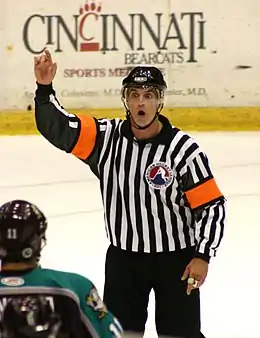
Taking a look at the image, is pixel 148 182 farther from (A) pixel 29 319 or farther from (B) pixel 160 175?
(A) pixel 29 319

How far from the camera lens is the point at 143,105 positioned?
227 cm

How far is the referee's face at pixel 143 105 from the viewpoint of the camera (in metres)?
2.27

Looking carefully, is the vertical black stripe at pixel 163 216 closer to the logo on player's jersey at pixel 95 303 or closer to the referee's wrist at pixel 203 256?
the referee's wrist at pixel 203 256

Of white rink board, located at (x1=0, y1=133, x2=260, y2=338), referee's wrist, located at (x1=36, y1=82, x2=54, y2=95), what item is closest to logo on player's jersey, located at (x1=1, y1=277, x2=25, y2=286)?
referee's wrist, located at (x1=36, y1=82, x2=54, y2=95)

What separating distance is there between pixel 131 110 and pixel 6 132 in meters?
5.55

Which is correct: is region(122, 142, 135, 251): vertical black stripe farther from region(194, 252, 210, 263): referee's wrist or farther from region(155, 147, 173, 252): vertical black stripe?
region(194, 252, 210, 263): referee's wrist

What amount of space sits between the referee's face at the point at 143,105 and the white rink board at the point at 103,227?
2.88 ft

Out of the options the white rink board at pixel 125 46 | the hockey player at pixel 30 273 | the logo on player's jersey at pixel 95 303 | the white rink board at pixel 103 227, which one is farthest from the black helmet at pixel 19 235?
the white rink board at pixel 125 46

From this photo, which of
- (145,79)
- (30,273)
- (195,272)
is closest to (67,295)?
(30,273)

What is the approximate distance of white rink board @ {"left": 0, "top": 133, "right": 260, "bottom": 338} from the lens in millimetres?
3199

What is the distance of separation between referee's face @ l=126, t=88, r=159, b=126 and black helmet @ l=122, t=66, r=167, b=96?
0.05 ft

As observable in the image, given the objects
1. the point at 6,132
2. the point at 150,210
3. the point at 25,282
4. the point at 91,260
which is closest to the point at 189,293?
the point at 150,210

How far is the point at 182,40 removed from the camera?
25.7 feet

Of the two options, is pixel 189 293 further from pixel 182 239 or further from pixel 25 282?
pixel 25 282
